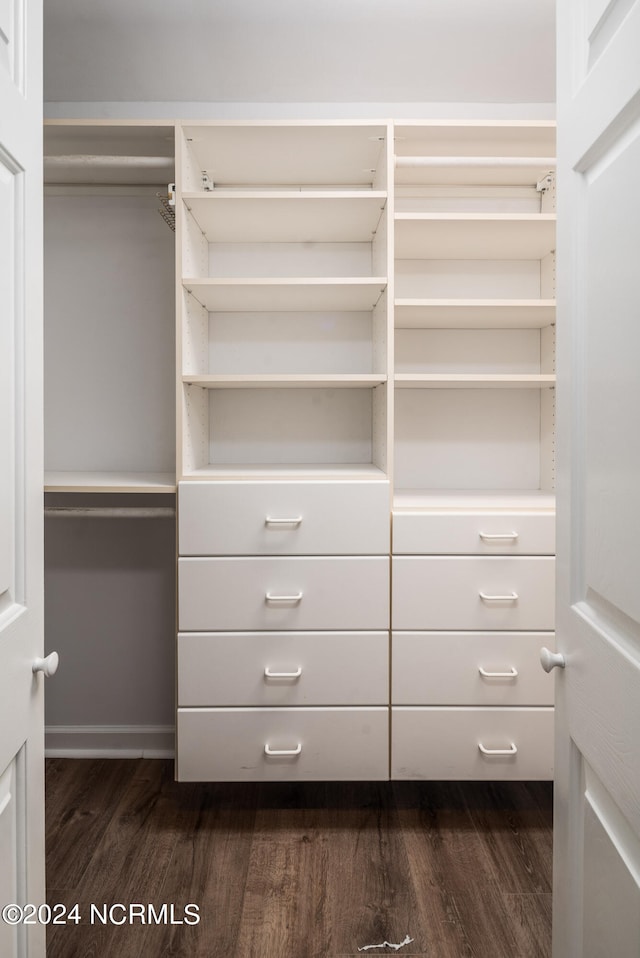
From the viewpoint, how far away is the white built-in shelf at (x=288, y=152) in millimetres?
1893

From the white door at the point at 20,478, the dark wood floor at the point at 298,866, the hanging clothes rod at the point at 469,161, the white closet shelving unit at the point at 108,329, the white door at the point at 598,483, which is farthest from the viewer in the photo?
the white closet shelving unit at the point at 108,329

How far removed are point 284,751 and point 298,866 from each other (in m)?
0.30

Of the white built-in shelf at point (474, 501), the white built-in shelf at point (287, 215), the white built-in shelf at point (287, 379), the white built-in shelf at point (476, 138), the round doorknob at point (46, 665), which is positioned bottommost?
the round doorknob at point (46, 665)

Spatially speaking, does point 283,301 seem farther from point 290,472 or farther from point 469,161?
point 469,161

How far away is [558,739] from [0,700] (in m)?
0.84

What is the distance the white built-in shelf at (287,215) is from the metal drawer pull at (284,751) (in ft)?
5.45

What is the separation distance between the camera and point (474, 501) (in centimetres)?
201

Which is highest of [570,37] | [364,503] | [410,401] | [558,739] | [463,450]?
[570,37]

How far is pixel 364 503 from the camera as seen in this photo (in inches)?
74.8

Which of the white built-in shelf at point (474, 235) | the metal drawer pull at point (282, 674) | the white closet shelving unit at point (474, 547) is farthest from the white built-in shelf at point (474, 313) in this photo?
the metal drawer pull at point (282, 674)

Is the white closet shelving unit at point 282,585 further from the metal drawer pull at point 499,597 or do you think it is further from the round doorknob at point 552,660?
the round doorknob at point 552,660

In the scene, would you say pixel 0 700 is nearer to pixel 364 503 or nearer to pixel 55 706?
pixel 364 503

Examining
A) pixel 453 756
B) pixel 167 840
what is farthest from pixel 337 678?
pixel 167 840

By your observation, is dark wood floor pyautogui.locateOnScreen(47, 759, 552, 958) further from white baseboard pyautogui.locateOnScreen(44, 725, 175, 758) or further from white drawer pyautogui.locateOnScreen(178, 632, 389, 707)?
white drawer pyautogui.locateOnScreen(178, 632, 389, 707)
